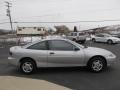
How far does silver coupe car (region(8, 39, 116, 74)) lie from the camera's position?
7.96 meters

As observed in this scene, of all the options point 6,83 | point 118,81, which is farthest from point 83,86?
point 6,83

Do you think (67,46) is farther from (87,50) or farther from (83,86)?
(83,86)

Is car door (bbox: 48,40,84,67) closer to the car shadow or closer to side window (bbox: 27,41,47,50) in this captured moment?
side window (bbox: 27,41,47,50)

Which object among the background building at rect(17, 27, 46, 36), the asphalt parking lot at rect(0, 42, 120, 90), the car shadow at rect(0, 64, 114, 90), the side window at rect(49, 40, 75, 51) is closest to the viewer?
the asphalt parking lot at rect(0, 42, 120, 90)

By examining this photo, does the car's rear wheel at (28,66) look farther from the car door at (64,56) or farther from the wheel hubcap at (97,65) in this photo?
the wheel hubcap at (97,65)

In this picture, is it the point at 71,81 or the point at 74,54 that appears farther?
the point at 74,54

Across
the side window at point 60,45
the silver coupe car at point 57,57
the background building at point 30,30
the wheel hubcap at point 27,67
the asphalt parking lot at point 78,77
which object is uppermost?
the background building at point 30,30

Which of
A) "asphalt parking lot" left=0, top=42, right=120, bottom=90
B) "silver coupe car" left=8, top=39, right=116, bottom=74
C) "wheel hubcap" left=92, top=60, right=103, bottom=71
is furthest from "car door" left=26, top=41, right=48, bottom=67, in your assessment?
"wheel hubcap" left=92, top=60, right=103, bottom=71

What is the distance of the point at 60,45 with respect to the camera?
8164mm

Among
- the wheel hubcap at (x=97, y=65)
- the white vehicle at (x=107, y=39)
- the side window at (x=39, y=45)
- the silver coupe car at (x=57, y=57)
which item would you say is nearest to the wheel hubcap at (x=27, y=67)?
the silver coupe car at (x=57, y=57)

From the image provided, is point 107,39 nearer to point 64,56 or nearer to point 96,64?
point 96,64

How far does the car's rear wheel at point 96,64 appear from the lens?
797 centimetres

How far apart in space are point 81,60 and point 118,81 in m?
1.90

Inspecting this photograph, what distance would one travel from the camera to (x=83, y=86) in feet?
20.2
